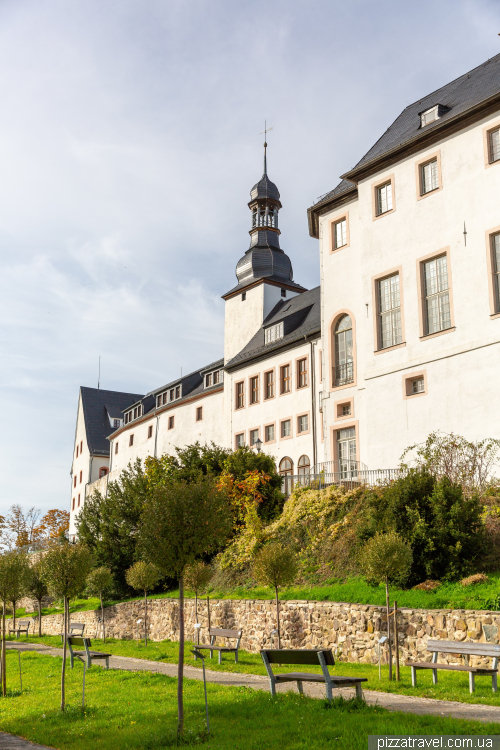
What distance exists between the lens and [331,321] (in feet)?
103

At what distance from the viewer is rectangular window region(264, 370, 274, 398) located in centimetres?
3962

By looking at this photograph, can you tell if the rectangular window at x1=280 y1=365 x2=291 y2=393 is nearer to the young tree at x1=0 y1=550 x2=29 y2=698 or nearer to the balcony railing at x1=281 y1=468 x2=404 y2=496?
the balcony railing at x1=281 y1=468 x2=404 y2=496

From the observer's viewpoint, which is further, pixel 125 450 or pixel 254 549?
pixel 125 450

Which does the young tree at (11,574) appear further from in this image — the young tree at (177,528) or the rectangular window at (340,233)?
the rectangular window at (340,233)

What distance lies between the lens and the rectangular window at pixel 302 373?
36.7 meters

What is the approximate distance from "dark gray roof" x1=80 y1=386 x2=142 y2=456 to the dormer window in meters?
32.9

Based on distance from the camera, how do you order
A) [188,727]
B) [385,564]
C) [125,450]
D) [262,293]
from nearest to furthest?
[188,727] < [385,564] < [262,293] < [125,450]

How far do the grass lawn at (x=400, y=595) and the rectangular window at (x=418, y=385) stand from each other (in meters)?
9.04

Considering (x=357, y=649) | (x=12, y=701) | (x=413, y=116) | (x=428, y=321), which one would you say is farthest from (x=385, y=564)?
(x=413, y=116)

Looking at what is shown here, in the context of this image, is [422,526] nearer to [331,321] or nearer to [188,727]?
[188,727]

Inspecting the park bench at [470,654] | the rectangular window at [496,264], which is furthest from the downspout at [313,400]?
the park bench at [470,654]

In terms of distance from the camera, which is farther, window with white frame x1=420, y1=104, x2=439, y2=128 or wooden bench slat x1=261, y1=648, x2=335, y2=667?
window with white frame x1=420, y1=104, x2=439, y2=128

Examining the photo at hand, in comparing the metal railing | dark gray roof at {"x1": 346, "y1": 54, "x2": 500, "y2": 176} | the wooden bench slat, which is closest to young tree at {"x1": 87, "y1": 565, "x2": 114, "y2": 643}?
the metal railing

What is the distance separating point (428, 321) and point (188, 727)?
1947 cm
